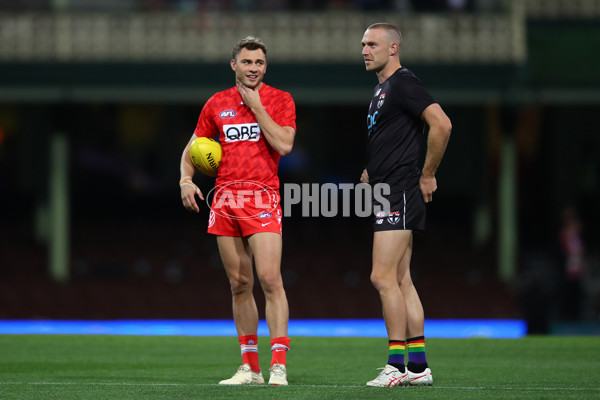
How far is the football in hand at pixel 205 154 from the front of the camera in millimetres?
7480

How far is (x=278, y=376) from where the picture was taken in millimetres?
7242

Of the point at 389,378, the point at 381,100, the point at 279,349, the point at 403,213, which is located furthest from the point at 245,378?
the point at 381,100

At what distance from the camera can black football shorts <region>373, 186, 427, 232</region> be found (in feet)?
23.7

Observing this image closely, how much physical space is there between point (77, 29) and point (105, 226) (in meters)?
5.10

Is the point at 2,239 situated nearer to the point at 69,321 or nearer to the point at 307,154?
the point at 69,321

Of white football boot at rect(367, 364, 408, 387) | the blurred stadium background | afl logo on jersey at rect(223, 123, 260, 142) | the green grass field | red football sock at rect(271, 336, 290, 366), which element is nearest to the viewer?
the green grass field

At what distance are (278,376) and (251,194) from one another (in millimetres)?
1217

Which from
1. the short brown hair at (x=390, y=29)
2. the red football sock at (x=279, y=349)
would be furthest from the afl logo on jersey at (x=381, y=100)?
the red football sock at (x=279, y=349)

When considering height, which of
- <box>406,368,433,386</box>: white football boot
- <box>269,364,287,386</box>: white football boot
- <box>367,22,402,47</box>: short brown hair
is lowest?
<box>406,368,433,386</box>: white football boot

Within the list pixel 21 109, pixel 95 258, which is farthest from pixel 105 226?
pixel 21 109

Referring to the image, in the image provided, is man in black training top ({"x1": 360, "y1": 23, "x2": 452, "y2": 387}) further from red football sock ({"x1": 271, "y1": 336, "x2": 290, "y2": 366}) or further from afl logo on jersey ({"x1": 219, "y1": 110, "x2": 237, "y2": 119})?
afl logo on jersey ({"x1": 219, "y1": 110, "x2": 237, "y2": 119})

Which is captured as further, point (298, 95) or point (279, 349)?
point (298, 95)

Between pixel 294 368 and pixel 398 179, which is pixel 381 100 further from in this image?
pixel 294 368

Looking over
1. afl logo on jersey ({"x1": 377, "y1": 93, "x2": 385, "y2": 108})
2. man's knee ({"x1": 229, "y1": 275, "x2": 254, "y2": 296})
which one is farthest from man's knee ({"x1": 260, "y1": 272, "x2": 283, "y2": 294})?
→ afl logo on jersey ({"x1": 377, "y1": 93, "x2": 385, "y2": 108})
